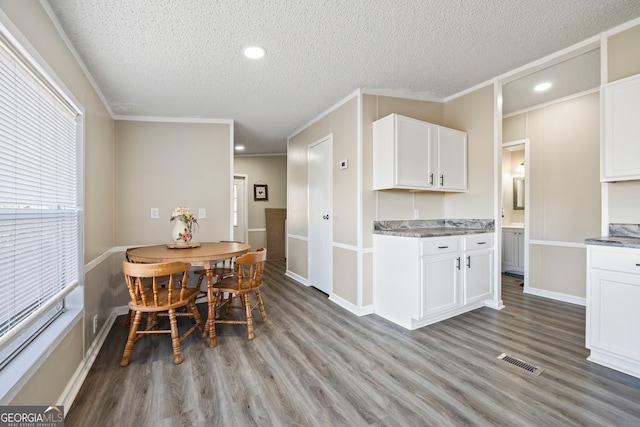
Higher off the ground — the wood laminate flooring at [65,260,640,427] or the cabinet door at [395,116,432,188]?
the cabinet door at [395,116,432,188]

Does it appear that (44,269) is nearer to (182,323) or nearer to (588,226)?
(182,323)

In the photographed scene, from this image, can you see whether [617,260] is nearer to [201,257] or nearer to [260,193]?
[201,257]

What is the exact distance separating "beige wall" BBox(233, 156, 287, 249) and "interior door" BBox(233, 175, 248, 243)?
100mm

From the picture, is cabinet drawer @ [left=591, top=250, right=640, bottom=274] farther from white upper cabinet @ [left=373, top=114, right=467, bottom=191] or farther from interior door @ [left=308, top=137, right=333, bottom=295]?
interior door @ [left=308, top=137, right=333, bottom=295]

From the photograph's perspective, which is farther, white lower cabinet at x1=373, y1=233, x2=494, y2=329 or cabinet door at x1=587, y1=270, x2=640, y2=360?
white lower cabinet at x1=373, y1=233, x2=494, y2=329

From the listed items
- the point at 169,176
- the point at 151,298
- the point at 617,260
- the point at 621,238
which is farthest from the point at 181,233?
the point at 621,238

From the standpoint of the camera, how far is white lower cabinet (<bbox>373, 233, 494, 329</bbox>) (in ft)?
8.78

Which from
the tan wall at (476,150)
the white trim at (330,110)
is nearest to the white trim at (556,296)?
the tan wall at (476,150)

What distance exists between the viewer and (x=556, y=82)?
317cm

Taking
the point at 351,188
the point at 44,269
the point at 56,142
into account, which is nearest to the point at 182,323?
the point at 44,269

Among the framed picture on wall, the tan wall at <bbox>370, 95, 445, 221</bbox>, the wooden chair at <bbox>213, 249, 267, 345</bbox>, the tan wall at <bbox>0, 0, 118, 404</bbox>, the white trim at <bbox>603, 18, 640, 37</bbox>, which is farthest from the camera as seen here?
the framed picture on wall

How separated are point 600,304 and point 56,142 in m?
3.74

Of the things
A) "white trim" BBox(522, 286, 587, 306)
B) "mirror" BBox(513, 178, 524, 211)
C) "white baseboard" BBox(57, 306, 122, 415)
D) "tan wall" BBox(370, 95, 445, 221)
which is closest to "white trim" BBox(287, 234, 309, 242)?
"tan wall" BBox(370, 95, 445, 221)

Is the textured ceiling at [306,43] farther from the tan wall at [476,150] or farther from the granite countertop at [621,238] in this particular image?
the granite countertop at [621,238]
